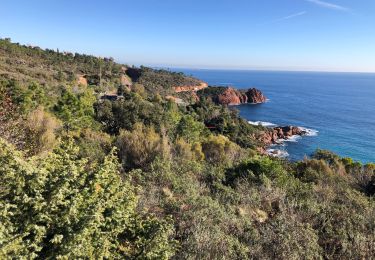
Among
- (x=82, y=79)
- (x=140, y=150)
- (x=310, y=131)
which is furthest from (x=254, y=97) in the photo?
(x=140, y=150)

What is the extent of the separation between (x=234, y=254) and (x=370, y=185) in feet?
55.3

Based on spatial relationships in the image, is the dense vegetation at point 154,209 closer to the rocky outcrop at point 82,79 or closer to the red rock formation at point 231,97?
the rocky outcrop at point 82,79

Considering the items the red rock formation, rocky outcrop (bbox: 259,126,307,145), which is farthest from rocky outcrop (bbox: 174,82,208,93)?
rocky outcrop (bbox: 259,126,307,145)

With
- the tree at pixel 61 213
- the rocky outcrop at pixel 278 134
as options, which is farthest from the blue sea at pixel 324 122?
the tree at pixel 61 213

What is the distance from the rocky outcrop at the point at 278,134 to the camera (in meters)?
64.6

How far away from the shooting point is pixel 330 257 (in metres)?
9.12

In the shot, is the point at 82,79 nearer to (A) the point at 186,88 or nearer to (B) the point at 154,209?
(A) the point at 186,88

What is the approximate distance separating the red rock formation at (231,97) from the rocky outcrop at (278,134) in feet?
146

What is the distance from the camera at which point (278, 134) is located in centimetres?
6756

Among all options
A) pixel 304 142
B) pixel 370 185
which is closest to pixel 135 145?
pixel 370 185

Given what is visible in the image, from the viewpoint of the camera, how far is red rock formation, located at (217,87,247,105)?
112725mm

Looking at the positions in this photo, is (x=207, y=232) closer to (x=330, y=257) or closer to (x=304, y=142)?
(x=330, y=257)

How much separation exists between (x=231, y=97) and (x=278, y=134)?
4879cm

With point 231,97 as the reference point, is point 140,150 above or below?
above
